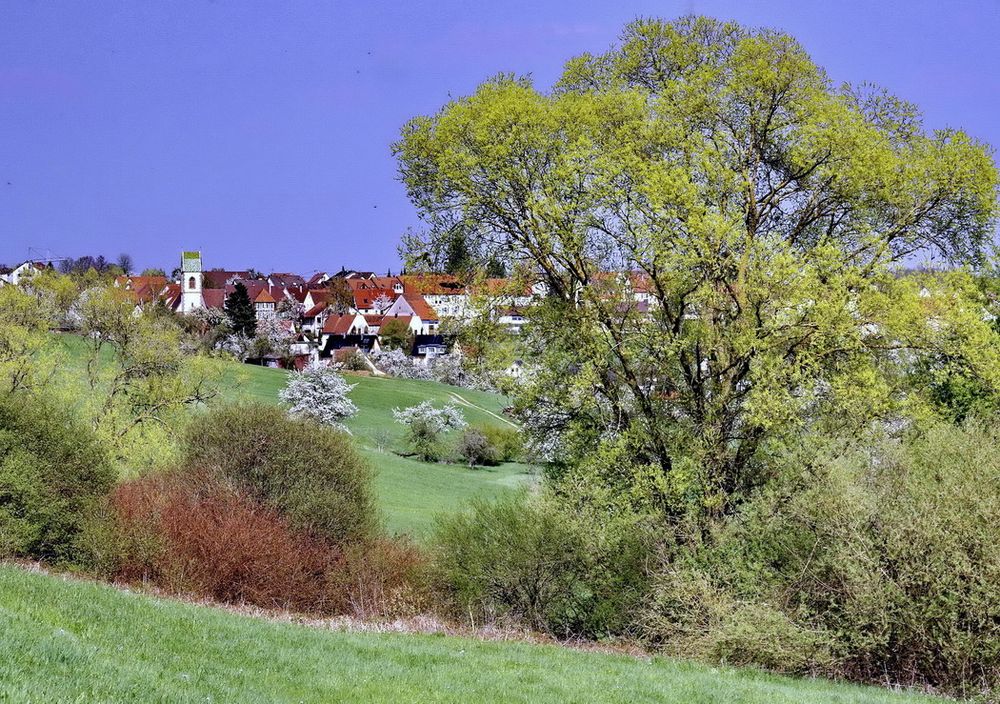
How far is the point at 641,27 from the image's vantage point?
24766 mm

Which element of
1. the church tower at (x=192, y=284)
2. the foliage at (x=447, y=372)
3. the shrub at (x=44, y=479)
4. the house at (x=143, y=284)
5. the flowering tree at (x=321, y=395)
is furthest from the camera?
the house at (x=143, y=284)

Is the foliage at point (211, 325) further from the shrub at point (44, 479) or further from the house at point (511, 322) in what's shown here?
the house at point (511, 322)

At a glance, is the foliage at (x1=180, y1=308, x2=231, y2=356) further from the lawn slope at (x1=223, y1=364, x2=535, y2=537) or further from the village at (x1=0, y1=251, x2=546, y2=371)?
the lawn slope at (x1=223, y1=364, x2=535, y2=537)

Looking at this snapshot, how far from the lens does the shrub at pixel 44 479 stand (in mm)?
25219

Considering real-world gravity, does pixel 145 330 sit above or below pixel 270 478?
above

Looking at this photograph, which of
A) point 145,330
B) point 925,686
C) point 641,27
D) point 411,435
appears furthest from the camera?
point 411,435

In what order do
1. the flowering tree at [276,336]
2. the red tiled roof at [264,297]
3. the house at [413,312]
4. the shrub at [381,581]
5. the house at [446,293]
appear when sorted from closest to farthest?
the shrub at [381,581] < the house at [446,293] < the flowering tree at [276,336] < the house at [413,312] < the red tiled roof at [264,297]

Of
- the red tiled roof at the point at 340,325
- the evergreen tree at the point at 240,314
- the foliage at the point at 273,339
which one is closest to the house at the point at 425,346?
the red tiled roof at the point at 340,325

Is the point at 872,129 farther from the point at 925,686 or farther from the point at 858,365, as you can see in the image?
the point at 925,686

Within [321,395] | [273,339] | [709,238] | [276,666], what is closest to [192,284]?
[273,339]

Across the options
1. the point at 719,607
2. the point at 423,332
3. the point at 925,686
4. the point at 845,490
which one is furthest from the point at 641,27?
the point at 423,332

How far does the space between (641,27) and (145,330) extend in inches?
1037

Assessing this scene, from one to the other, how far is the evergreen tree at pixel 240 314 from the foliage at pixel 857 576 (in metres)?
108

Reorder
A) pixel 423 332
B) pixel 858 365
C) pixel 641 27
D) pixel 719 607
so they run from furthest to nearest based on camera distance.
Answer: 1. pixel 423 332
2. pixel 641 27
3. pixel 858 365
4. pixel 719 607
